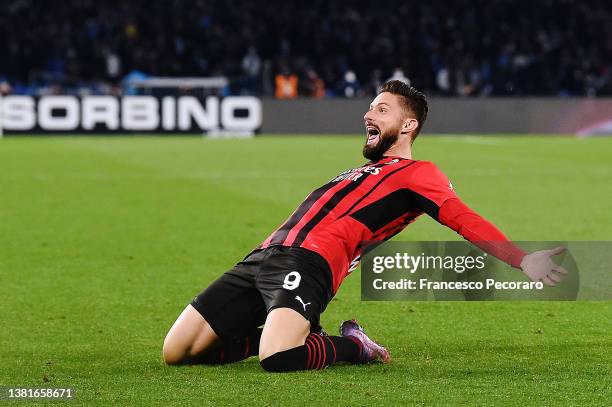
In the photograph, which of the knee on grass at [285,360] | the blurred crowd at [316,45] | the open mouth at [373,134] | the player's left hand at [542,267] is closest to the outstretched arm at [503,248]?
the player's left hand at [542,267]

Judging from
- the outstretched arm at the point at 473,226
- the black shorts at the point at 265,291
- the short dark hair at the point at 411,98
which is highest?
the short dark hair at the point at 411,98

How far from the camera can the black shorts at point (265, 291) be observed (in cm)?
538

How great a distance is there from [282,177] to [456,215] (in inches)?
491

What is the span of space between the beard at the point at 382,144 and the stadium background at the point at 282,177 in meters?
0.97

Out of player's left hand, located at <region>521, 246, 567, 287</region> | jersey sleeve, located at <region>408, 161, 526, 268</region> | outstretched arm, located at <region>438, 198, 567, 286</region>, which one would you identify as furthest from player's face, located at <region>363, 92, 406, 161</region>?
player's left hand, located at <region>521, 246, 567, 287</region>

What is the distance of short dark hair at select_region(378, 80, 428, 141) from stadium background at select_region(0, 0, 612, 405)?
1124 millimetres

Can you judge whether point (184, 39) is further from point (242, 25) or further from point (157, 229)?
point (157, 229)

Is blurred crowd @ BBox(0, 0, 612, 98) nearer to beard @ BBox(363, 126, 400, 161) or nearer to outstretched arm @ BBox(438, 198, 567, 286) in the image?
beard @ BBox(363, 126, 400, 161)

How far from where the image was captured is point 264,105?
3095cm

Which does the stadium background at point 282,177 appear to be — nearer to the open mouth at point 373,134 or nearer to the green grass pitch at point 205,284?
the green grass pitch at point 205,284

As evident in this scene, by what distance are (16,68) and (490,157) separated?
50.5 ft

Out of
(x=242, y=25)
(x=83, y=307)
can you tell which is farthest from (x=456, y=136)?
(x=83, y=307)

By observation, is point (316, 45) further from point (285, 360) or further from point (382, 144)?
point (285, 360)

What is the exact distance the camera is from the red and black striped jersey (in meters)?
5.49
